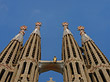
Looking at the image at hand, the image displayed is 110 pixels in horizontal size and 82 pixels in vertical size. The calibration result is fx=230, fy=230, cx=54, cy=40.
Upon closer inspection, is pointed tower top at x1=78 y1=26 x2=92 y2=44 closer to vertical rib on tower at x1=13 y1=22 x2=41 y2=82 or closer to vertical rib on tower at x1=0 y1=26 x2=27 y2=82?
vertical rib on tower at x1=13 y1=22 x2=41 y2=82

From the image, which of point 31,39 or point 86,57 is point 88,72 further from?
point 31,39

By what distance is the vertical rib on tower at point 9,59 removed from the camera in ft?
107

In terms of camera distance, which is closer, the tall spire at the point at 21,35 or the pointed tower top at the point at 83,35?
the pointed tower top at the point at 83,35

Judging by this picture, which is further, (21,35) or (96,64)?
(21,35)

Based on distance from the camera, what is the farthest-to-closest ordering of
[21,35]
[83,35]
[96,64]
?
[21,35], [83,35], [96,64]

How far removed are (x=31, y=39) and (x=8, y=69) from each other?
36.1 feet

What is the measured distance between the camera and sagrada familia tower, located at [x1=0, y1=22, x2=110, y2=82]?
31.3 m

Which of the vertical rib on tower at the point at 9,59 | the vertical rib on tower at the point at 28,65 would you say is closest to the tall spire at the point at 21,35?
the vertical rib on tower at the point at 9,59

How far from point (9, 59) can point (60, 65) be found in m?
8.30

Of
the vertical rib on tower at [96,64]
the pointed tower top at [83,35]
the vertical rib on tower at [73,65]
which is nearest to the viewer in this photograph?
the vertical rib on tower at [73,65]

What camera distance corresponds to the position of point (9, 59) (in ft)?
119

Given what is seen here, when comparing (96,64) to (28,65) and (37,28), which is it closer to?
(28,65)

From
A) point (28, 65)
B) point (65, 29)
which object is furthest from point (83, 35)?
point (28, 65)

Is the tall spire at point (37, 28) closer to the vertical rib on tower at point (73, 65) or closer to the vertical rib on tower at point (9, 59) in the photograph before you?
the vertical rib on tower at point (9, 59)
